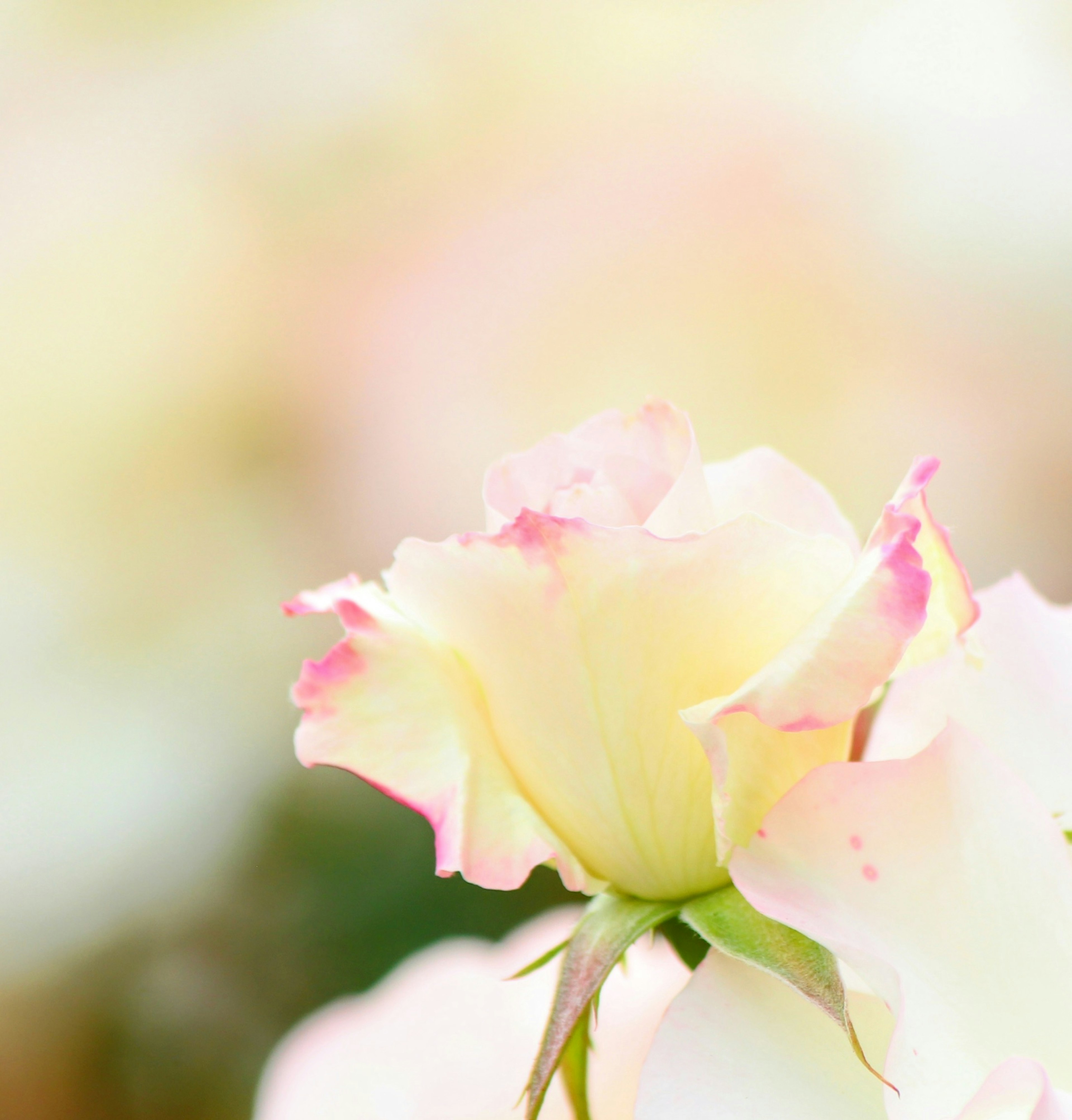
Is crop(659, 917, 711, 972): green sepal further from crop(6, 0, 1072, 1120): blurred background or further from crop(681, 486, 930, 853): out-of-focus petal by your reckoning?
crop(6, 0, 1072, 1120): blurred background

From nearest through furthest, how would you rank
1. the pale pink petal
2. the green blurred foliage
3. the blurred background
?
the pale pink petal, the green blurred foliage, the blurred background

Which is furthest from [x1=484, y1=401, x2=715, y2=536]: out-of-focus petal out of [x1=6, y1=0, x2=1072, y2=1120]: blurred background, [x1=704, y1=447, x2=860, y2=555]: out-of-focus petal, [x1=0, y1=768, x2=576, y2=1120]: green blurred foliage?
[x1=6, y1=0, x2=1072, y2=1120]: blurred background

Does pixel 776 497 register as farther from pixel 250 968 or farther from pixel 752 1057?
pixel 250 968

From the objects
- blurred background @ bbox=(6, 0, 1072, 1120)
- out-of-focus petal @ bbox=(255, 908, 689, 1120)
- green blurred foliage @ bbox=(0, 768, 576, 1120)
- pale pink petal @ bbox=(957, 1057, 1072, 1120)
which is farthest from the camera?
blurred background @ bbox=(6, 0, 1072, 1120)

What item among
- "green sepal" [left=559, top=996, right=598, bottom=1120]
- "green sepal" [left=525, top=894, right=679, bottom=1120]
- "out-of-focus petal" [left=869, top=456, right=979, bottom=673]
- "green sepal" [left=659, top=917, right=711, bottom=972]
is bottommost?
"green sepal" [left=559, top=996, right=598, bottom=1120]

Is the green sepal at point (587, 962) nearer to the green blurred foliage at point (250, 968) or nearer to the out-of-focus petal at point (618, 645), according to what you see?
the out-of-focus petal at point (618, 645)

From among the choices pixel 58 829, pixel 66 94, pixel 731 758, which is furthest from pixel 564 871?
pixel 66 94

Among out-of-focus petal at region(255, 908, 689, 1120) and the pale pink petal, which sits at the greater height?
the pale pink petal

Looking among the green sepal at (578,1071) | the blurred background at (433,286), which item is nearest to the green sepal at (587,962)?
the green sepal at (578,1071)
